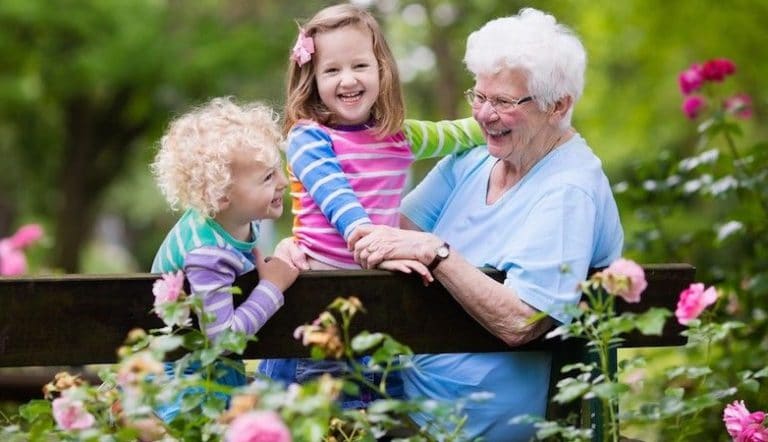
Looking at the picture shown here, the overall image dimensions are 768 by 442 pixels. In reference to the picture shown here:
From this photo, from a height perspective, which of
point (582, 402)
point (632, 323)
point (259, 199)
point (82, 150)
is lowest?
point (582, 402)

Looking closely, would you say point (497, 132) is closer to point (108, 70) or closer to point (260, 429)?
point (260, 429)

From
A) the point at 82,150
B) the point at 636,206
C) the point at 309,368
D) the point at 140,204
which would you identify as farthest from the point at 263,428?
the point at 140,204

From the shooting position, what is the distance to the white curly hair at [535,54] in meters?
3.41

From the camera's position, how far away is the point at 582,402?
3.12m

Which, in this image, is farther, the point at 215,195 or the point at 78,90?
the point at 78,90

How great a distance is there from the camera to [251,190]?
315cm

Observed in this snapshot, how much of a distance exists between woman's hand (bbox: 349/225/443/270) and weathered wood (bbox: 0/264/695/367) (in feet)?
0.23

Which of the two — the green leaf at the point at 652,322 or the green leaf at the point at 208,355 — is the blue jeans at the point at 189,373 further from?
the green leaf at the point at 652,322

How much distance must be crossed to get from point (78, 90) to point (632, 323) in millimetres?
17478

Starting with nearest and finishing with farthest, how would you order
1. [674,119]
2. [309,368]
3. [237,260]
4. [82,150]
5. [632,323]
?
[632,323]
[237,260]
[309,368]
[674,119]
[82,150]

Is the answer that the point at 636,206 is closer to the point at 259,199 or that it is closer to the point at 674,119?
the point at 259,199

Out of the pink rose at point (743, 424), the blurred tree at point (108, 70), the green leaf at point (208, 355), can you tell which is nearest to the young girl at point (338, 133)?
the green leaf at point (208, 355)

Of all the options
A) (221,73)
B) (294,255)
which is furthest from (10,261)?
(221,73)

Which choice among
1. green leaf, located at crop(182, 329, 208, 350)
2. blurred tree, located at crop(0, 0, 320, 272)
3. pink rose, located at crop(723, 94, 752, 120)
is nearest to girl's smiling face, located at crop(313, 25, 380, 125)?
green leaf, located at crop(182, 329, 208, 350)
